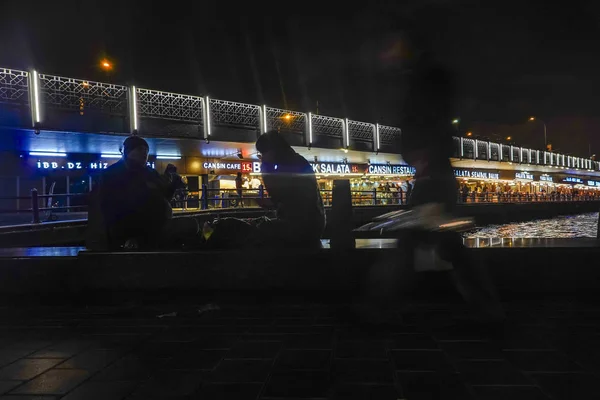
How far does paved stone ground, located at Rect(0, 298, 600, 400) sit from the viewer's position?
2115 mm

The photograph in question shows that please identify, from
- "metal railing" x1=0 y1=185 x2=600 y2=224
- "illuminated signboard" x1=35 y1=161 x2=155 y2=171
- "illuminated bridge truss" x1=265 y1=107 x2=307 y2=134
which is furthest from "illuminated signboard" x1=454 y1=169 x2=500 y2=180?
"illuminated signboard" x1=35 y1=161 x2=155 y2=171

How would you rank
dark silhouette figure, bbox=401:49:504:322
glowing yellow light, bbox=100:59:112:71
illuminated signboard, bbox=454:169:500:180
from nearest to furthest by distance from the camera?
dark silhouette figure, bbox=401:49:504:322 < glowing yellow light, bbox=100:59:112:71 < illuminated signboard, bbox=454:169:500:180

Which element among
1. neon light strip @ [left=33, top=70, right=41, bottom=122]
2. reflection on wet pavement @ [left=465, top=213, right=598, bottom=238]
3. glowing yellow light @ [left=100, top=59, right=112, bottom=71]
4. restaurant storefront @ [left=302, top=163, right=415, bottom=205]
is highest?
glowing yellow light @ [left=100, top=59, right=112, bottom=71]

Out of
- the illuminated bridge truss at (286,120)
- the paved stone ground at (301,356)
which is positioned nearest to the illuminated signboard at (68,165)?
the illuminated bridge truss at (286,120)

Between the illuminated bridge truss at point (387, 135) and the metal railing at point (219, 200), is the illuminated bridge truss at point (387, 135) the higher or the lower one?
the higher one

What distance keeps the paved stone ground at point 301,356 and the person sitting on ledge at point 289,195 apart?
0.75 metres

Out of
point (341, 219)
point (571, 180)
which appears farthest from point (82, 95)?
point (571, 180)

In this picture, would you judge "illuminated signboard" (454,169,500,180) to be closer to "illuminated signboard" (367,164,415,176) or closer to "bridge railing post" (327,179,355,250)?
"illuminated signboard" (367,164,415,176)

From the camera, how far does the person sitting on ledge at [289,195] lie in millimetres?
3846

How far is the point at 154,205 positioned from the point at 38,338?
5.09ft

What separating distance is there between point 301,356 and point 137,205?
2422 millimetres

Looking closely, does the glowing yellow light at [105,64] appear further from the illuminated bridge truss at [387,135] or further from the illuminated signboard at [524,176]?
the illuminated signboard at [524,176]

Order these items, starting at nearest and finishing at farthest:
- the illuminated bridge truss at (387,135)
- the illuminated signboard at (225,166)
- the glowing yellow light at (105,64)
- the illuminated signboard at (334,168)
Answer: the glowing yellow light at (105,64), the illuminated signboard at (225,166), the illuminated signboard at (334,168), the illuminated bridge truss at (387,135)

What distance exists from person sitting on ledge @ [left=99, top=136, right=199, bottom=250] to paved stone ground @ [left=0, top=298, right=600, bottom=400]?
0.92m
